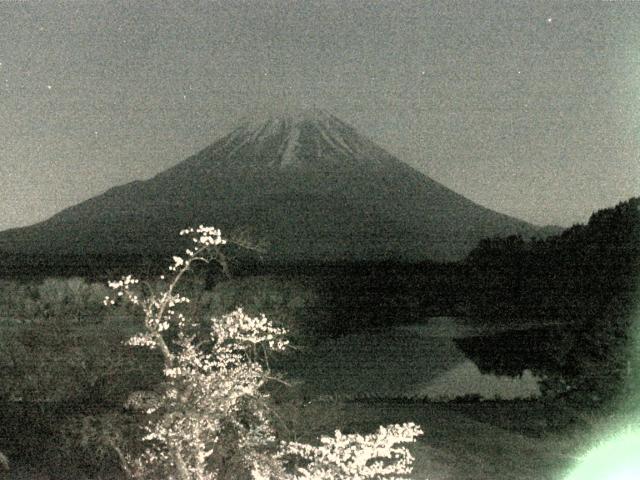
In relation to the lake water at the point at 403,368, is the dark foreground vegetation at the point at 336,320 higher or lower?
higher

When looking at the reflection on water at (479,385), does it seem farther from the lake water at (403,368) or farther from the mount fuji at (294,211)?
the mount fuji at (294,211)

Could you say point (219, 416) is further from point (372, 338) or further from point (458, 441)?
point (372, 338)

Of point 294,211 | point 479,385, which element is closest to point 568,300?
point 479,385

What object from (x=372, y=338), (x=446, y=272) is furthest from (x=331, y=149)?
(x=372, y=338)

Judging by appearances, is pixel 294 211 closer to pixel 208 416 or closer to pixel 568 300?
pixel 568 300

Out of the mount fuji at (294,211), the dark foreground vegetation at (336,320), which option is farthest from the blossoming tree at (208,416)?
the mount fuji at (294,211)
